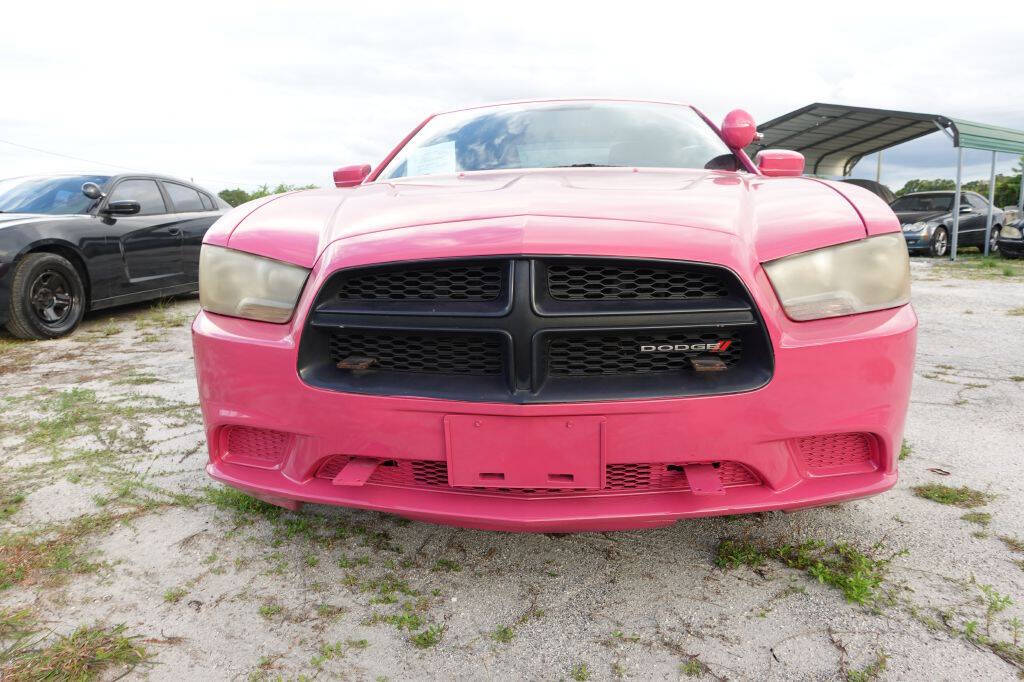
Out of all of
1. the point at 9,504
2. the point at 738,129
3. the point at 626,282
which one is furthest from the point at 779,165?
the point at 9,504

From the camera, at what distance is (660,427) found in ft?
4.79

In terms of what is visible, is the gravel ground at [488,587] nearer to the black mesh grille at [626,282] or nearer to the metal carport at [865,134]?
the black mesh grille at [626,282]

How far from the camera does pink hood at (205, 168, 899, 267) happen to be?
1589 mm

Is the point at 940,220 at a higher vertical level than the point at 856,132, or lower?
lower

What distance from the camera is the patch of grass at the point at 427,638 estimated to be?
4.97 feet

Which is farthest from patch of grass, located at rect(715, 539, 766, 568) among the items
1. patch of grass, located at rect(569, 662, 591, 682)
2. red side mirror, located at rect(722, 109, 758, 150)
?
red side mirror, located at rect(722, 109, 758, 150)

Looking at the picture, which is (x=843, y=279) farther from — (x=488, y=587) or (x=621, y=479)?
(x=488, y=587)

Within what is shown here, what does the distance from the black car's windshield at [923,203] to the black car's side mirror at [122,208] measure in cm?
1383

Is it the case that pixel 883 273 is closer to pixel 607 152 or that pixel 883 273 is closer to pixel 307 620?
pixel 607 152

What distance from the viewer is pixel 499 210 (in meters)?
1.62

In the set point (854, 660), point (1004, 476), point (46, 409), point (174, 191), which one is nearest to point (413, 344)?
point (854, 660)

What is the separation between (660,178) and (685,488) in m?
1.05

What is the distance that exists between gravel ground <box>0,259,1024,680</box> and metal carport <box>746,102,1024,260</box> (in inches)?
387

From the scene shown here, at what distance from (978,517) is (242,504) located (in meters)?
2.28
